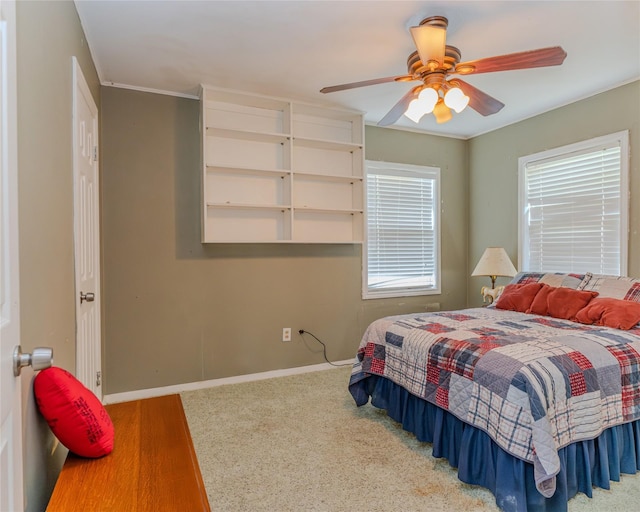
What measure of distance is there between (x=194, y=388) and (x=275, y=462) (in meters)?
1.39

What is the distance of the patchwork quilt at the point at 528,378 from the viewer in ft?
5.29

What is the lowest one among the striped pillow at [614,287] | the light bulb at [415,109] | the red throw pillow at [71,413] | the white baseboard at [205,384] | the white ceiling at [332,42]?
the white baseboard at [205,384]

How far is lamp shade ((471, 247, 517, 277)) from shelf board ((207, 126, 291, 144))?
7.19ft

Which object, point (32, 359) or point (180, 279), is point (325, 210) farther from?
point (32, 359)

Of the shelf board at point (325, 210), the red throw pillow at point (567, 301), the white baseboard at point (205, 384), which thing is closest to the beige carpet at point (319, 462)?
the white baseboard at point (205, 384)

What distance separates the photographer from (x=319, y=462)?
213 cm

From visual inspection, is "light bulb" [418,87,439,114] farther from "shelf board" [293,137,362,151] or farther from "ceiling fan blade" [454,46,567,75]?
"shelf board" [293,137,362,151]

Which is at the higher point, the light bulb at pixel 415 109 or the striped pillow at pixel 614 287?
the light bulb at pixel 415 109

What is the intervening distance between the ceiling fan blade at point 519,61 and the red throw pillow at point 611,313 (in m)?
1.54

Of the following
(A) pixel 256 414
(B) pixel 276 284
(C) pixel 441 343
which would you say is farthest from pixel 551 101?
(A) pixel 256 414

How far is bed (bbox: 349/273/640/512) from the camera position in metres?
1.63

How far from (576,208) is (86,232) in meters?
3.87

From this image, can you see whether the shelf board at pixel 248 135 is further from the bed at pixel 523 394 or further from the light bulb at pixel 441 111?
the bed at pixel 523 394

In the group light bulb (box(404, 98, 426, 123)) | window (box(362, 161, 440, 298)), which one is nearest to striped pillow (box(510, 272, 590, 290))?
window (box(362, 161, 440, 298))
